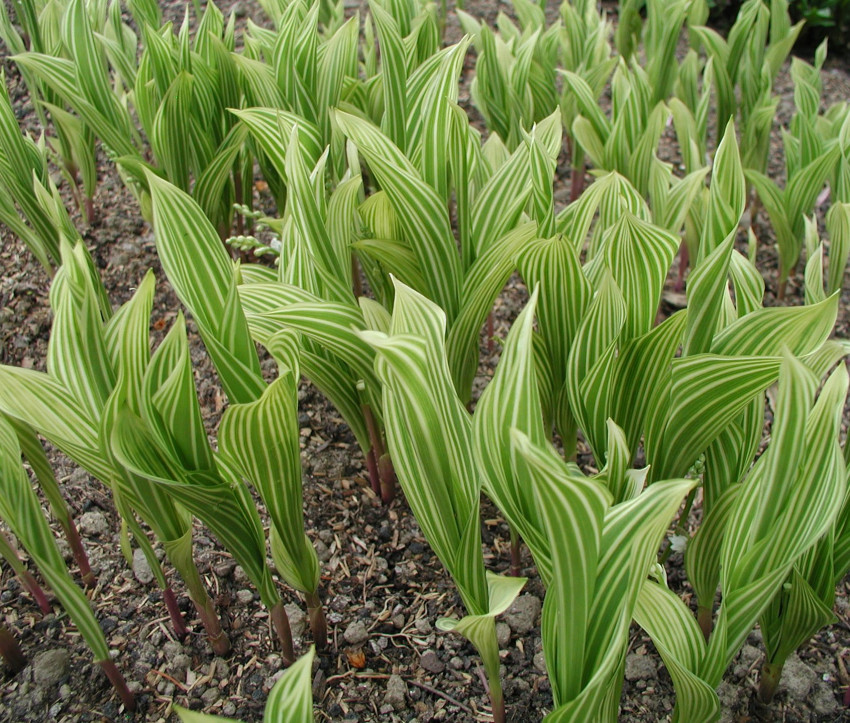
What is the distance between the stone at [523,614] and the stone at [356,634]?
238mm

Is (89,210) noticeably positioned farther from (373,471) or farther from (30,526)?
(30,526)

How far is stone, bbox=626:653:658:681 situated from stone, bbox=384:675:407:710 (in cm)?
35

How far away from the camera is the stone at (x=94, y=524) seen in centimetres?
143

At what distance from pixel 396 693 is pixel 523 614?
0.83ft

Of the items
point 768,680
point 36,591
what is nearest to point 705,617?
point 768,680

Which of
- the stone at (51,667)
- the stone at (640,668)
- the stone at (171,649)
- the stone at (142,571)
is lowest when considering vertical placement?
the stone at (640,668)

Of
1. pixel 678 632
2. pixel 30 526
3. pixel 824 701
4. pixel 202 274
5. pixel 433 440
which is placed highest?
pixel 202 274

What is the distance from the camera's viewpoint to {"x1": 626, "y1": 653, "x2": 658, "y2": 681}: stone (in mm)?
1243

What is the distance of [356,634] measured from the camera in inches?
50.6

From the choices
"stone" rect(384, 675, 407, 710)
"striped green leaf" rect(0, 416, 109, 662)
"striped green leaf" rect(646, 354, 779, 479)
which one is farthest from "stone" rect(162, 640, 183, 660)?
"striped green leaf" rect(646, 354, 779, 479)

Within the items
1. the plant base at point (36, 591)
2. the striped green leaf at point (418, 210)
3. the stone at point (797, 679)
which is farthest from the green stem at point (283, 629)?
the stone at point (797, 679)

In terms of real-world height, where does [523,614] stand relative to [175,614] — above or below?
below

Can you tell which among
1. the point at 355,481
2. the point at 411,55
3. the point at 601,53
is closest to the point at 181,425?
the point at 355,481

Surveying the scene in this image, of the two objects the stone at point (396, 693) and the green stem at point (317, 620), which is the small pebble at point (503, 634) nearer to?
the stone at point (396, 693)
